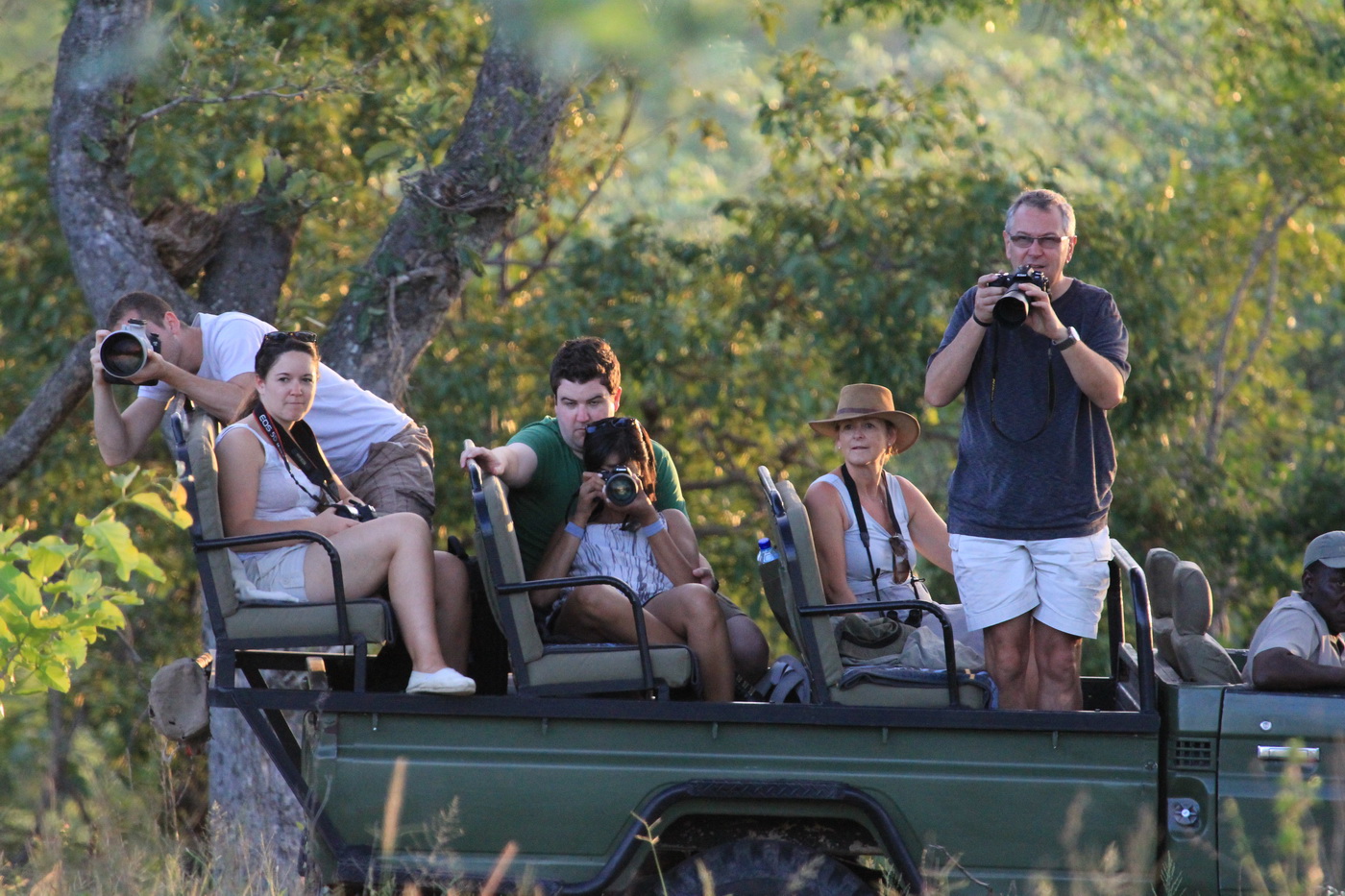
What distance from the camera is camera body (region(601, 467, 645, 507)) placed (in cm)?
400

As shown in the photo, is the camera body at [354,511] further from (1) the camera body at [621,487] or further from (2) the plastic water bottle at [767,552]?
→ (2) the plastic water bottle at [767,552]

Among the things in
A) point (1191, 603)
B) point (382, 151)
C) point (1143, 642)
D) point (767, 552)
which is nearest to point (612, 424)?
point (767, 552)

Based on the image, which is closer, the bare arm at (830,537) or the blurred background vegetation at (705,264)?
the bare arm at (830,537)

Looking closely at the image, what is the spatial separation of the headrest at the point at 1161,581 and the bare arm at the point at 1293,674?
2.37 ft

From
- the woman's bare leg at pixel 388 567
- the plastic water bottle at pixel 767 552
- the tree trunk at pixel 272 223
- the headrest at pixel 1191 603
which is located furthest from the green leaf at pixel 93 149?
the headrest at pixel 1191 603

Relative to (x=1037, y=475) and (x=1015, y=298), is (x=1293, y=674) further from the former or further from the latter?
(x=1015, y=298)

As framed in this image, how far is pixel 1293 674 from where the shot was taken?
11.6 ft

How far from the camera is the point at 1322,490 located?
862 centimetres

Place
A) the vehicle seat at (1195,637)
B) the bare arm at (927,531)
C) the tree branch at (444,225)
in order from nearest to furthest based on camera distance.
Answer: the vehicle seat at (1195,637)
the bare arm at (927,531)
the tree branch at (444,225)

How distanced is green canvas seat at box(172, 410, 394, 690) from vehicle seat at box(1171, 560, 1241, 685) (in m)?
2.17

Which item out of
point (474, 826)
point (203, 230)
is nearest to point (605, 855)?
point (474, 826)

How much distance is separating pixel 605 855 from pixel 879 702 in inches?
31.0

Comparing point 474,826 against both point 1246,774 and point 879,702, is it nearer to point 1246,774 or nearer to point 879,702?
point 879,702

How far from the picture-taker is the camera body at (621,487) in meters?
4.00
